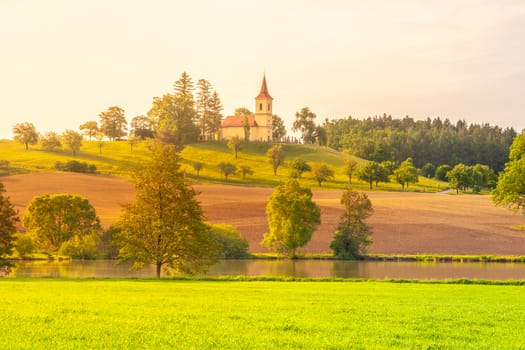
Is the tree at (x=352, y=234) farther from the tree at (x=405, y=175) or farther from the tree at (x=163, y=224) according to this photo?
the tree at (x=405, y=175)

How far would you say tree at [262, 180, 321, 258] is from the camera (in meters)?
80.8

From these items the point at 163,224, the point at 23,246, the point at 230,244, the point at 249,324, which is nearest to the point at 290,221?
the point at 230,244

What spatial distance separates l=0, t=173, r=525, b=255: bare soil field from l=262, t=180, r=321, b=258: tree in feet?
14.2

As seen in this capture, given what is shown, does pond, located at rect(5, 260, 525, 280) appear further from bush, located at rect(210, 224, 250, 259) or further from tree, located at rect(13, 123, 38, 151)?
tree, located at rect(13, 123, 38, 151)

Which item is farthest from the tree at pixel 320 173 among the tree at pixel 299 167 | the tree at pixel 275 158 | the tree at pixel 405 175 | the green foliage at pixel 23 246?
the green foliage at pixel 23 246

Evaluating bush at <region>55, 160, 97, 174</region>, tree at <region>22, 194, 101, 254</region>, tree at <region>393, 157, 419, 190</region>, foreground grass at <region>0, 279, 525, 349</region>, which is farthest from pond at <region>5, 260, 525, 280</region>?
tree at <region>393, 157, 419, 190</region>

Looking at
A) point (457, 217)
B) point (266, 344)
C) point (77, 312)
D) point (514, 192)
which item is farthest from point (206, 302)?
point (457, 217)

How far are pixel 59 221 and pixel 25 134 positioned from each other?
109347mm

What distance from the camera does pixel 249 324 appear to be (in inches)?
671

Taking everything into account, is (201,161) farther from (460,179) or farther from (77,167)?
(460,179)

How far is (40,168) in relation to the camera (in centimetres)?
15100

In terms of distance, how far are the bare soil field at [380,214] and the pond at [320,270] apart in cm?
1159

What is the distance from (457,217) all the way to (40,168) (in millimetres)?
94965

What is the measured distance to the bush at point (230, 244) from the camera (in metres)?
81.8
